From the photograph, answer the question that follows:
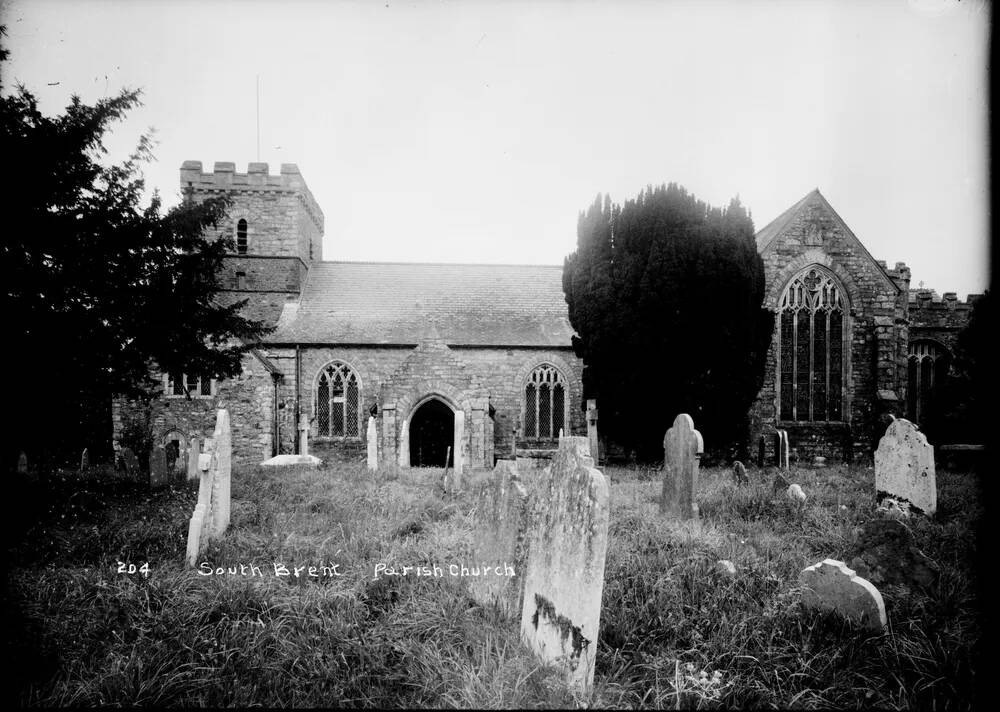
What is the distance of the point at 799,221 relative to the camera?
14.1m

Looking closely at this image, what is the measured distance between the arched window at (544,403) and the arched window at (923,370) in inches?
485

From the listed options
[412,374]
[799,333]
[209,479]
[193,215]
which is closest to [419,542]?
[209,479]

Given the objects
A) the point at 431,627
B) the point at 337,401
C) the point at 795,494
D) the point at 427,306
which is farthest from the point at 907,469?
the point at 337,401

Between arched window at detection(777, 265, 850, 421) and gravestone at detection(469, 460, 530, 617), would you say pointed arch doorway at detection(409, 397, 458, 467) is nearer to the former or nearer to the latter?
arched window at detection(777, 265, 850, 421)

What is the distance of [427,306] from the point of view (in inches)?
704

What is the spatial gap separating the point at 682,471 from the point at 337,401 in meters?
13.3

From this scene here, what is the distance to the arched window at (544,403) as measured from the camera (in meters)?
16.8

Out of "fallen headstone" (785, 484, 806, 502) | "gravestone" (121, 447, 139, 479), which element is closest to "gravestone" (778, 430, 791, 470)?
"fallen headstone" (785, 484, 806, 502)

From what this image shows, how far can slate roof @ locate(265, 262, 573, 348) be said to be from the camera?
1667 cm

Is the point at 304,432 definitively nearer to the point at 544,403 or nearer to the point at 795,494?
the point at 544,403

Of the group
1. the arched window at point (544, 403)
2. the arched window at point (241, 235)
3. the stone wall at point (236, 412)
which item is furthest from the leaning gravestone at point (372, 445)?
the arched window at point (241, 235)

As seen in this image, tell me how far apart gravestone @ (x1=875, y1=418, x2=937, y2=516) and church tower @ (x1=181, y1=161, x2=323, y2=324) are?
63.0ft

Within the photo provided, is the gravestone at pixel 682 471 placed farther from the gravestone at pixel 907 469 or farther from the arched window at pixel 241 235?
the arched window at pixel 241 235

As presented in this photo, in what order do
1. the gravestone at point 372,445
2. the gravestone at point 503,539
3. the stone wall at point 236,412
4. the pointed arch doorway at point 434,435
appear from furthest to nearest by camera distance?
the pointed arch doorway at point 434,435 → the stone wall at point 236,412 → the gravestone at point 372,445 → the gravestone at point 503,539
